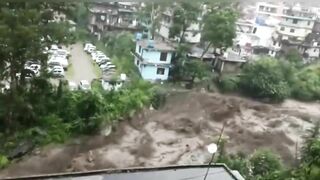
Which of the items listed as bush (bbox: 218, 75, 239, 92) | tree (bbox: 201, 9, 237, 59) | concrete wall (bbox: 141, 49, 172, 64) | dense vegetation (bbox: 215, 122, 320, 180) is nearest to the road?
concrete wall (bbox: 141, 49, 172, 64)

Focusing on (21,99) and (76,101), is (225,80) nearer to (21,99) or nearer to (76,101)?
(76,101)

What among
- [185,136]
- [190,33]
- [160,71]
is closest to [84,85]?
[160,71]

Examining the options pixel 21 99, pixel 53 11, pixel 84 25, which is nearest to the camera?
pixel 53 11

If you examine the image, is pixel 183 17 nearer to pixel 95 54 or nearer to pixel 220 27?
pixel 220 27

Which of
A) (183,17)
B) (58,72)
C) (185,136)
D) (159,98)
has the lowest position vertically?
(185,136)

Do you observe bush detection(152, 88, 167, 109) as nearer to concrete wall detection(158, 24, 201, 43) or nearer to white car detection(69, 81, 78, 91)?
concrete wall detection(158, 24, 201, 43)

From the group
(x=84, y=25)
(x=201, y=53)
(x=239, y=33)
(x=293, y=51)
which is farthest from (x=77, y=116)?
(x=293, y=51)
